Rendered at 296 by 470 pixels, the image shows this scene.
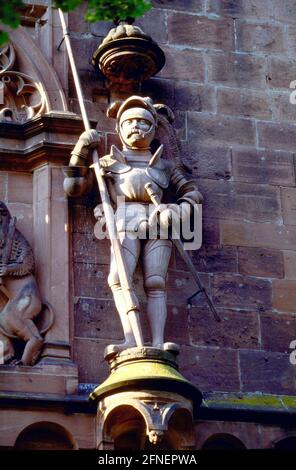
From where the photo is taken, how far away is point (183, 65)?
49.5 ft

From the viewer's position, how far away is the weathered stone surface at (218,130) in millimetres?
14711

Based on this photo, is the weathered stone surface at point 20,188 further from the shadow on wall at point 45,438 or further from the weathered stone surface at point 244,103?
the shadow on wall at point 45,438

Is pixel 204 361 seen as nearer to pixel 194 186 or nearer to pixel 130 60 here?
pixel 194 186

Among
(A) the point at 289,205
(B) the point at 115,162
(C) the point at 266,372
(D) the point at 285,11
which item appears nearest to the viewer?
(C) the point at 266,372

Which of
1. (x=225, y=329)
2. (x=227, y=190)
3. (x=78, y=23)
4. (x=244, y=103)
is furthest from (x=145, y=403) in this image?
(x=78, y=23)

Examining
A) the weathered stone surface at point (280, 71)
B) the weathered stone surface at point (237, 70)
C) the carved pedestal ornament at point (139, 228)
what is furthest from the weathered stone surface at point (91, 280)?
the weathered stone surface at point (280, 71)

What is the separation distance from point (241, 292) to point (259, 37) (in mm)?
2661

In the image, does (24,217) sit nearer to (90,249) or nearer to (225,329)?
(90,249)

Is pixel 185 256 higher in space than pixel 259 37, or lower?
lower

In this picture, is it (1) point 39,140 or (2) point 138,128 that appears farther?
(1) point 39,140

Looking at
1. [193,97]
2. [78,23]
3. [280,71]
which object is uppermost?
[78,23]

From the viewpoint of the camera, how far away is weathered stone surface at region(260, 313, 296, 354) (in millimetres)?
13820

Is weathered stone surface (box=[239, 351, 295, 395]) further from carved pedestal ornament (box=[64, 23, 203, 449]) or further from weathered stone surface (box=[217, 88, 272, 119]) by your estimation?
weathered stone surface (box=[217, 88, 272, 119])

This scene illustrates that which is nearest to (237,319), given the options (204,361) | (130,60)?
(204,361)
